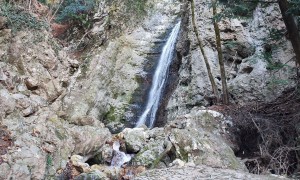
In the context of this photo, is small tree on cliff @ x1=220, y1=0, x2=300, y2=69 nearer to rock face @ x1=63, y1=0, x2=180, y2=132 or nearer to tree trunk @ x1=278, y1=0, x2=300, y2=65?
tree trunk @ x1=278, y1=0, x2=300, y2=65

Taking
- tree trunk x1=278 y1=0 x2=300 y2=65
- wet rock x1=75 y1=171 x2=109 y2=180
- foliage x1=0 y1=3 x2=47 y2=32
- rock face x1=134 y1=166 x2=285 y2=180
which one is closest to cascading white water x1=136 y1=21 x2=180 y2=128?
wet rock x1=75 y1=171 x2=109 y2=180

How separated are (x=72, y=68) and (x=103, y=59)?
1.59 m

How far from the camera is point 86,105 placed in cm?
1097

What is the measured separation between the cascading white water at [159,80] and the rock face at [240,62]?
0.83 meters

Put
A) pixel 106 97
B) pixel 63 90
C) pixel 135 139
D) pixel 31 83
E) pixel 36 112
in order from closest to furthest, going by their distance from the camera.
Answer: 1. pixel 36 112
2. pixel 135 139
3. pixel 31 83
4. pixel 63 90
5. pixel 106 97

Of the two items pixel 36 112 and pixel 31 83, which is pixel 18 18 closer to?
pixel 31 83

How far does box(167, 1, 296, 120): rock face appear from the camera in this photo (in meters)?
8.82

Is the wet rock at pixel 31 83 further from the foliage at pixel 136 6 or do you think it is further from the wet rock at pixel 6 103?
the foliage at pixel 136 6

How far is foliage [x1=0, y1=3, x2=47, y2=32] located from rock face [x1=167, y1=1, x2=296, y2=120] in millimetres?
4999

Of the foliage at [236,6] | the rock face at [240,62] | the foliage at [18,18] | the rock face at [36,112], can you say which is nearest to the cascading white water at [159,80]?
the rock face at [240,62]

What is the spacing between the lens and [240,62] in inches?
388

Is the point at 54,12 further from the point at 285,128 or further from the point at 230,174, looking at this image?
the point at 230,174

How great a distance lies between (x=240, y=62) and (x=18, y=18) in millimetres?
6834

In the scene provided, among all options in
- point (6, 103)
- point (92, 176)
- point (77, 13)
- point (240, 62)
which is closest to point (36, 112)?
point (6, 103)
